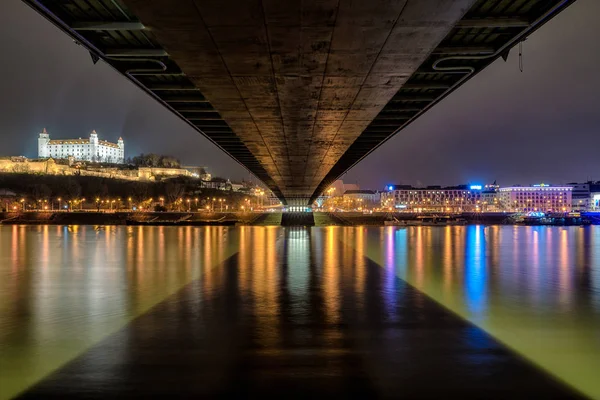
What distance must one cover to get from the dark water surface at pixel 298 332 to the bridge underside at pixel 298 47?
22.4 feet

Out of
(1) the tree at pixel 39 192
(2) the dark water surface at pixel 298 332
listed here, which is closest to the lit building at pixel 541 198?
(1) the tree at pixel 39 192

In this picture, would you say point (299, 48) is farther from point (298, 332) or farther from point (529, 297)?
point (529, 297)

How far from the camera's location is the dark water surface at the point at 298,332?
5.96 meters

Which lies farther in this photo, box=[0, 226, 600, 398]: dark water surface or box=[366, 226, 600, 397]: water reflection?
box=[366, 226, 600, 397]: water reflection

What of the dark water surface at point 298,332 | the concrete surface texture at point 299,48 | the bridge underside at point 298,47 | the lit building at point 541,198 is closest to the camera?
the dark water surface at point 298,332

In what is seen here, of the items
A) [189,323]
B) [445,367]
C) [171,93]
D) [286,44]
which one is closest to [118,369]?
[189,323]

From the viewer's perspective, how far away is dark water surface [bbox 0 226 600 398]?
5.96 m

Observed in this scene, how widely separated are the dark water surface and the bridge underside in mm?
6841

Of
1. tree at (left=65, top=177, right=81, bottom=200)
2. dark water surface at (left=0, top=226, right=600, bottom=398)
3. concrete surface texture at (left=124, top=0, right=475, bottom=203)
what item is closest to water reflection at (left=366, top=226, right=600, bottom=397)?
dark water surface at (left=0, top=226, right=600, bottom=398)

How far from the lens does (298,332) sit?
824cm

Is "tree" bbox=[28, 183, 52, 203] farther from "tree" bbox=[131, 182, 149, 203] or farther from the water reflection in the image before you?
the water reflection

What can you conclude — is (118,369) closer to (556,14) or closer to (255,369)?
(255,369)

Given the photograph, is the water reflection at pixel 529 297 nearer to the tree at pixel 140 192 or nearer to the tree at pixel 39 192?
the tree at pixel 39 192

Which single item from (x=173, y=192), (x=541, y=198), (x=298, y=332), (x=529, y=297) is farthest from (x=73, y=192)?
(x=541, y=198)
